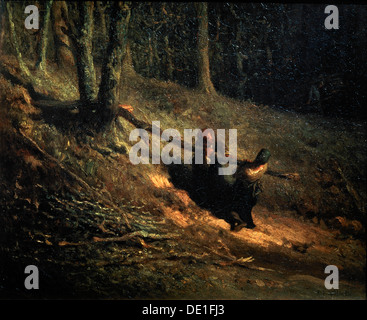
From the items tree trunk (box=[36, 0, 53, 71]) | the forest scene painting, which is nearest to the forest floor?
the forest scene painting

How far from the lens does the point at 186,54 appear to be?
18.9 ft

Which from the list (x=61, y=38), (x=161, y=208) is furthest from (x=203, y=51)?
(x=161, y=208)

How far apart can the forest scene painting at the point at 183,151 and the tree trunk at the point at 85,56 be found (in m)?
0.01

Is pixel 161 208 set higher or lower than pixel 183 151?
lower

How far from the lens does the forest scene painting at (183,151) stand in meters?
5.66

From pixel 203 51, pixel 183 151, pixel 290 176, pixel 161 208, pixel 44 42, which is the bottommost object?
pixel 161 208

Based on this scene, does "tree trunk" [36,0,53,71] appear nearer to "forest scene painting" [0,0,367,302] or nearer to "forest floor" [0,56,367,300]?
"forest scene painting" [0,0,367,302]

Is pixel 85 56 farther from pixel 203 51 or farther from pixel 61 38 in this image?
pixel 203 51

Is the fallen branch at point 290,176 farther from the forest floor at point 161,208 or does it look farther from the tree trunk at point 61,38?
the tree trunk at point 61,38

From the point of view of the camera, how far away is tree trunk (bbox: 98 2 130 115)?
5668 millimetres

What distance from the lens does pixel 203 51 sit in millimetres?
5746

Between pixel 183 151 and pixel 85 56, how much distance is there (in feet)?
5.16

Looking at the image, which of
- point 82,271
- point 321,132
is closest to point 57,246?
point 82,271

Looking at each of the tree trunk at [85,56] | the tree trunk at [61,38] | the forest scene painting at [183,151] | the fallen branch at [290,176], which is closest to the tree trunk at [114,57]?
the forest scene painting at [183,151]
